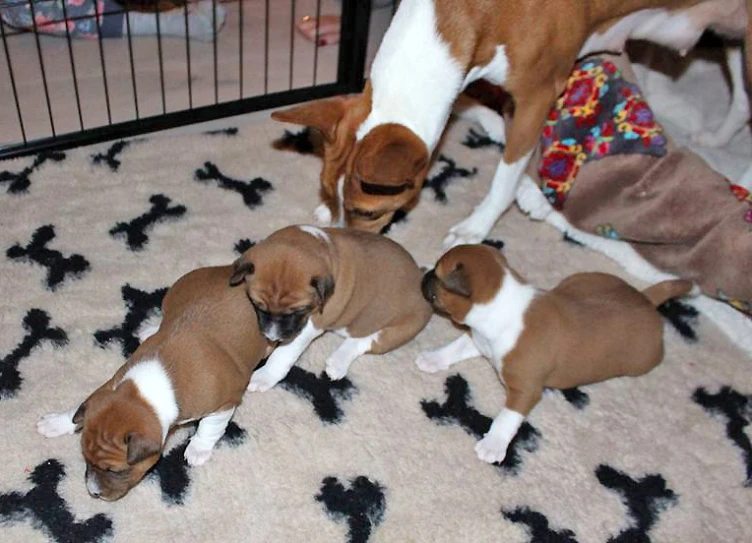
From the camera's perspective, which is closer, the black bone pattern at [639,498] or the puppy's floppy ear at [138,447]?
the puppy's floppy ear at [138,447]

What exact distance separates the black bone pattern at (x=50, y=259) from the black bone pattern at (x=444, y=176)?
4.05ft

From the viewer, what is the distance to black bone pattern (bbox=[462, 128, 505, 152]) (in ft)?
11.8

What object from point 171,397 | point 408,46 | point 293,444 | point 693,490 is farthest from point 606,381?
point 171,397

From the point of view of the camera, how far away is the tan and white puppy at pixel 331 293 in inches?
88.2

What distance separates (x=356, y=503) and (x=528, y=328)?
25.2 inches

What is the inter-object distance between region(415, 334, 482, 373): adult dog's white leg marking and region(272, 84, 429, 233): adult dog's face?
1.42ft

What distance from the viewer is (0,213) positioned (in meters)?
3.01

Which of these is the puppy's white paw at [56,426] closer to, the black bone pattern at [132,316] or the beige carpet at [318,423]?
the beige carpet at [318,423]

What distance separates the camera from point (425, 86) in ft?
8.86

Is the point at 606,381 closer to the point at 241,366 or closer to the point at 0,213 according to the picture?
the point at 241,366

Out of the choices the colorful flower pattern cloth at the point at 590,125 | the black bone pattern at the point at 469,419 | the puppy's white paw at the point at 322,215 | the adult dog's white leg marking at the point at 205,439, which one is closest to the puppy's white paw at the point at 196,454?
the adult dog's white leg marking at the point at 205,439

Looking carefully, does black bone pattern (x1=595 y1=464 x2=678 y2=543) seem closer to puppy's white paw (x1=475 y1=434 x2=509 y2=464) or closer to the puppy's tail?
puppy's white paw (x1=475 y1=434 x2=509 y2=464)

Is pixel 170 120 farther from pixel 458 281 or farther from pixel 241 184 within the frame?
pixel 458 281

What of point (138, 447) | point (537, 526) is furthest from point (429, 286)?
point (138, 447)
